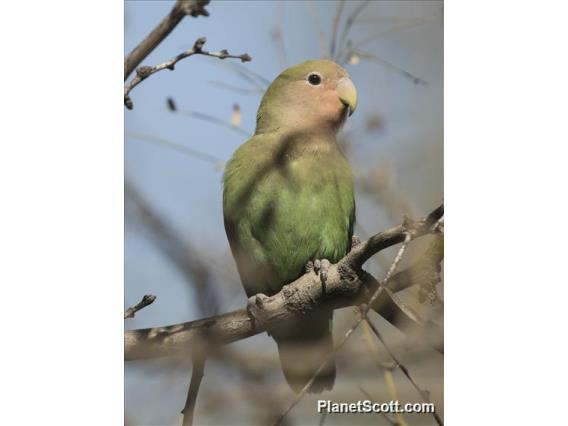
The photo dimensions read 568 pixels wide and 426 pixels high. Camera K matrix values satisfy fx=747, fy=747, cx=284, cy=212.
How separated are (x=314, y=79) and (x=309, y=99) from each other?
0.37ft

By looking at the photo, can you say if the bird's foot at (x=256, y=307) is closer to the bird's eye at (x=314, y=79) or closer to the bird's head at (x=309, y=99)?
the bird's head at (x=309, y=99)

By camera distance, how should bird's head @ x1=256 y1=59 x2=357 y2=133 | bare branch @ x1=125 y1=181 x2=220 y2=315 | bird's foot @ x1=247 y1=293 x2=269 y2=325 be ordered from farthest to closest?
bird's head @ x1=256 y1=59 x2=357 y2=133 < bird's foot @ x1=247 y1=293 x2=269 y2=325 < bare branch @ x1=125 y1=181 x2=220 y2=315

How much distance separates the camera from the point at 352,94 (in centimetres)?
373

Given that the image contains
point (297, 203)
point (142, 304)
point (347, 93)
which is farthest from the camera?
point (347, 93)

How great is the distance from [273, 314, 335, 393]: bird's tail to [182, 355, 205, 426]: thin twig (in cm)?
41

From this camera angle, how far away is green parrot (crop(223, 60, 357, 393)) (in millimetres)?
3645

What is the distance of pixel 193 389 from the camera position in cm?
353

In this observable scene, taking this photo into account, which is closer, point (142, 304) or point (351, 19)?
point (142, 304)

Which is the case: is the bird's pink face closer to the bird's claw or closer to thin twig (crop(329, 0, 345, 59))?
thin twig (crop(329, 0, 345, 59))

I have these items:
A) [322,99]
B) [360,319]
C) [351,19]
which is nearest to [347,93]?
[322,99]

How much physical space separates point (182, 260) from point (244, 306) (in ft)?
1.60

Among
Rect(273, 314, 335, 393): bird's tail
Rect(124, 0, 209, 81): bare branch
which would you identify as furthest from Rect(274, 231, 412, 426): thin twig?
Rect(124, 0, 209, 81): bare branch

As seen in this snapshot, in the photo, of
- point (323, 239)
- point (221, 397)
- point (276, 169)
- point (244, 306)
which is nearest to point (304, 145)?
point (276, 169)

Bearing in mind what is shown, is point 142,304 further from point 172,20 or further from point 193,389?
point 172,20
